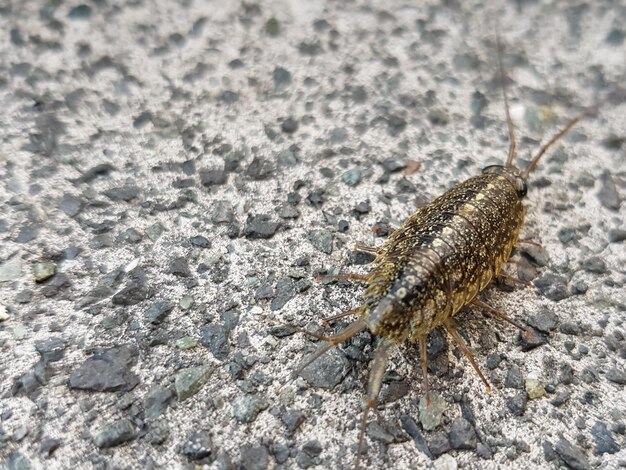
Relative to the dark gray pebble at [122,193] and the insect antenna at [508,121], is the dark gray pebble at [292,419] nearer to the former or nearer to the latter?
the dark gray pebble at [122,193]

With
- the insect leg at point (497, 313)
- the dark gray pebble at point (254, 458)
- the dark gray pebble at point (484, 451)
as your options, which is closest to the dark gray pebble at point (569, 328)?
the insect leg at point (497, 313)

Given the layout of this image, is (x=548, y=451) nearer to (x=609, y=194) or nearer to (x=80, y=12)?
(x=609, y=194)

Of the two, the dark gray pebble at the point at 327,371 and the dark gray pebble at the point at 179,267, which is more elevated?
the dark gray pebble at the point at 179,267

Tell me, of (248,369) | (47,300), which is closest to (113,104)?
(47,300)

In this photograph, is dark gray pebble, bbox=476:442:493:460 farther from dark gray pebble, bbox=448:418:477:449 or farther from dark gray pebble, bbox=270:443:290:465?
dark gray pebble, bbox=270:443:290:465

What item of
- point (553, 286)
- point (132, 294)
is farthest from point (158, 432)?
point (553, 286)

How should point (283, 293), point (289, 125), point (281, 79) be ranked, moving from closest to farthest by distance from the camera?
1. point (283, 293)
2. point (289, 125)
3. point (281, 79)

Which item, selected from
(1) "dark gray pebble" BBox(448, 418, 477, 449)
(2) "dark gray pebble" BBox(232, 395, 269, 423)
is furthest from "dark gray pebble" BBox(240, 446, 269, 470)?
(1) "dark gray pebble" BBox(448, 418, 477, 449)

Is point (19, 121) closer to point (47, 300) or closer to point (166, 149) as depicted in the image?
point (166, 149)
